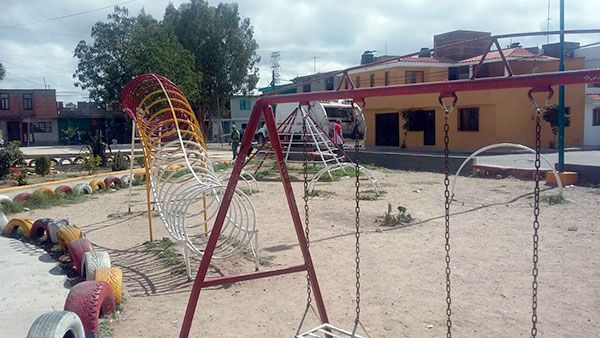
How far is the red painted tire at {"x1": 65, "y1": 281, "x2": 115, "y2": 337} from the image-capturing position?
13.9ft

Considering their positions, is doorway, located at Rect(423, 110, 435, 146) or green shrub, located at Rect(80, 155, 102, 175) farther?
doorway, located at Rect(423, 110, 435, 146)

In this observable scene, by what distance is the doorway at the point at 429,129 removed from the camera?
28.5 m

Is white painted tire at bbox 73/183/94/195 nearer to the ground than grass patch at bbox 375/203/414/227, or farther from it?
farther from it

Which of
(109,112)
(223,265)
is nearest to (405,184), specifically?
(223,265)

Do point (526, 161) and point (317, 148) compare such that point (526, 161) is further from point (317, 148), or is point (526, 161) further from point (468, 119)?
point (317, 148)

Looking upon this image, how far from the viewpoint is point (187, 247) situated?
19.6 ft

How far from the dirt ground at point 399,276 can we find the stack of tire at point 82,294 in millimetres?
248

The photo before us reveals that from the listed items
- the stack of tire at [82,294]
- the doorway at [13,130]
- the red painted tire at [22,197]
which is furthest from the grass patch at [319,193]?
the doorway at [13,130]

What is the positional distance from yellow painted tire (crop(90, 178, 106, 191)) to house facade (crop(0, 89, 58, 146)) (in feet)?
126

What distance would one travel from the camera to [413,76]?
2953 cm

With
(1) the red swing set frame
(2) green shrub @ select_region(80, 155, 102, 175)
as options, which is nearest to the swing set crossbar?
(1) the red swing set frame

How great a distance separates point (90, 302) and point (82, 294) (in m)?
0.15

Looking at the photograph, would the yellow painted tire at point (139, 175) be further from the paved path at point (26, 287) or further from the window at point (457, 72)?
the window at point (457, 72)

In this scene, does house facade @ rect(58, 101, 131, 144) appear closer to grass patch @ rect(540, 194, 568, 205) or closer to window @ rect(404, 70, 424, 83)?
window @ rect(404, 70, 424, 83)
